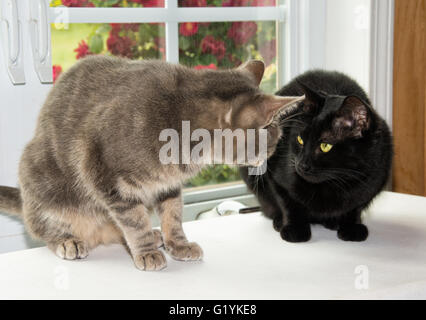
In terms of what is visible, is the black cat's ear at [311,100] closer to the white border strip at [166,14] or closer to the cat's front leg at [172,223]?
the cat's front leg at [172,223]

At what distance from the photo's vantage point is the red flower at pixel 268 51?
1.92 metres

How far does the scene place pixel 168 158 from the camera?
1.09 metres

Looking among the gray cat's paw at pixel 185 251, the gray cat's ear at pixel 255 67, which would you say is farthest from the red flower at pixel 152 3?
the gray cat's paw at pixel 185 251

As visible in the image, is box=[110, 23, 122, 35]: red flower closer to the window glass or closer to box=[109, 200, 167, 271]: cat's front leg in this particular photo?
the window glass

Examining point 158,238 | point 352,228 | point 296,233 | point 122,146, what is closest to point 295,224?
point 296,233

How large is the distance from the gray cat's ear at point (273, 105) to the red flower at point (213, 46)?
804mm

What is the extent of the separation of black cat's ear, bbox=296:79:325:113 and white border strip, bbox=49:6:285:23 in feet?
1.98

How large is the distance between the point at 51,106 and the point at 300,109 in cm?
62

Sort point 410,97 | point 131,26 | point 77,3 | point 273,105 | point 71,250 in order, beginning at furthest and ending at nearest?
point 410,97 < point 131,26 < point 77,3 < point 71,250 < point 273,105

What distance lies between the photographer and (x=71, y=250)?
117 cm

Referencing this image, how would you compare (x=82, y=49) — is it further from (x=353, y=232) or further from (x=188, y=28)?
(x=353, y=232)

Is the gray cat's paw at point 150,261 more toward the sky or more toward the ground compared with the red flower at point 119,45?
more toward the ground

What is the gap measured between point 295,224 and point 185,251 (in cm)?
31
